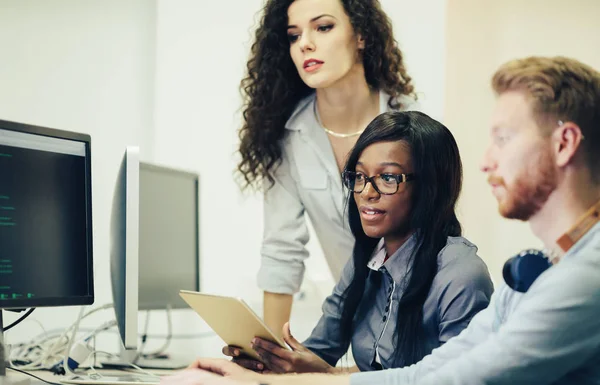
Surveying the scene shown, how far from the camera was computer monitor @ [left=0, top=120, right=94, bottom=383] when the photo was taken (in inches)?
48.6

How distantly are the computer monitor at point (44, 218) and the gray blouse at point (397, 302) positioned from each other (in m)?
0.49

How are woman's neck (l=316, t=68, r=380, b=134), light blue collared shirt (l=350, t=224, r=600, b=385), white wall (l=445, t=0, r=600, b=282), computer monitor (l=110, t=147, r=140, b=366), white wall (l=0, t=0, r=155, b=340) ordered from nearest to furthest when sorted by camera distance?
light blue collared shirt (l=350, t=224, r=600, b=385) → white wall (l=445, t=0, r=600, b=282) → computer monitor (l=110, t=147, r=140, b=366) → woman's neck (l=316, t=68, r=380, b=134) → white wall (l=0, t=0, r=155, b=340)

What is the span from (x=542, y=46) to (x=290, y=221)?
0.64m

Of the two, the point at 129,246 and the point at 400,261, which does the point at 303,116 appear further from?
the point at 400,261

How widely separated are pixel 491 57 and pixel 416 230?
56 cm

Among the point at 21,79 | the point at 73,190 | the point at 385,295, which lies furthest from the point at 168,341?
the point at 385,295

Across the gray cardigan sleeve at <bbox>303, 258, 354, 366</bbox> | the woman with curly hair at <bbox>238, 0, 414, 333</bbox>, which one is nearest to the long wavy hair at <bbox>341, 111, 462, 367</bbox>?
the gray cardigan sleeve at <bbox>303, 258, 354, 366</bbox>

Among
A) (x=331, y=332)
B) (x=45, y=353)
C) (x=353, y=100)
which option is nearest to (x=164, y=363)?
(x=45, y=353)

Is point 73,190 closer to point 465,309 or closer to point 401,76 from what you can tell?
→ point 401,76

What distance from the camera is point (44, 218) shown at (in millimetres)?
1287

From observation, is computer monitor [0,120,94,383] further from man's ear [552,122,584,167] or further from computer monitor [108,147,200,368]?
man's ear [552,122,584,167]

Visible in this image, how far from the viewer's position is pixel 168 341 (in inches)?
79.7

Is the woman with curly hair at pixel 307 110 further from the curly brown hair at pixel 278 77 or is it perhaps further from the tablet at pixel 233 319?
the tablet at pixel 233 319

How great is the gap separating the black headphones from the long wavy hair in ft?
0.77
